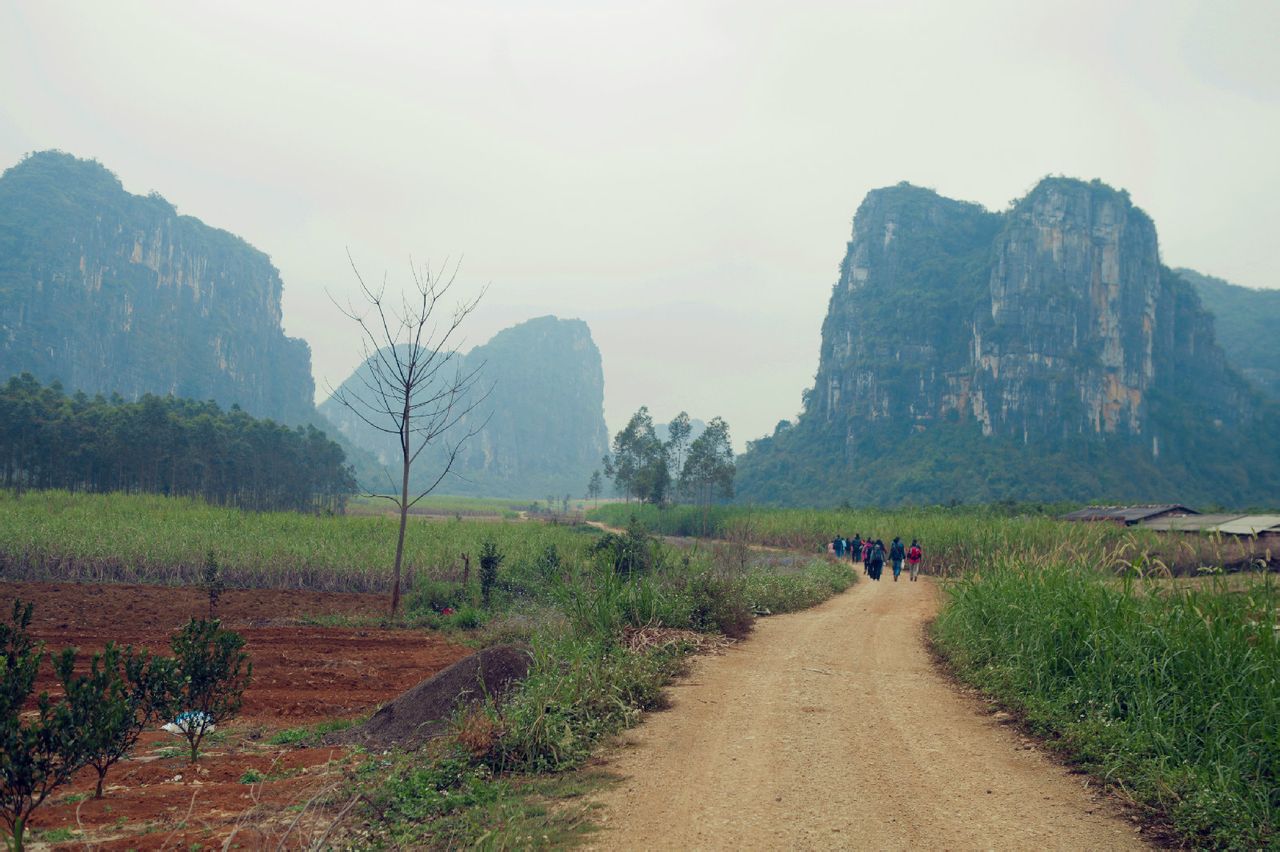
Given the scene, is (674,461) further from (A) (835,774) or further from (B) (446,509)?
(A) (835,774)

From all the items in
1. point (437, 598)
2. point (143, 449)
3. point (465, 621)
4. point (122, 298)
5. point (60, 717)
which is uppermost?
point (122, 298)

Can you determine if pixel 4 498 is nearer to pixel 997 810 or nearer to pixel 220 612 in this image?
pixel 220 612

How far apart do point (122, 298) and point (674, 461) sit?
144 metres

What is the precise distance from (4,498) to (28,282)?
5584 inches

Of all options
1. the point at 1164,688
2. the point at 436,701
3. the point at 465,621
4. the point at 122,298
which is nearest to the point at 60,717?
the point at 436,701

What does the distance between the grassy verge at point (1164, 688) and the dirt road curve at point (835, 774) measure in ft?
1.39

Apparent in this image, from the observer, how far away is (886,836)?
4.85 meters

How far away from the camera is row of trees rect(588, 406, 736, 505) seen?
62031 millimetres

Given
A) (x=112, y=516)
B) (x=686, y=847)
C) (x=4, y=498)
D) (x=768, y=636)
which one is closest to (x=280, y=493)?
(x=4, y=498)

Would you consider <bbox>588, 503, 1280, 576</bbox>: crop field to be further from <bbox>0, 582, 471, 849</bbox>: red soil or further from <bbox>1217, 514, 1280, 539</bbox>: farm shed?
<bbox>0, 582, 471, 849</bbox>: red soil

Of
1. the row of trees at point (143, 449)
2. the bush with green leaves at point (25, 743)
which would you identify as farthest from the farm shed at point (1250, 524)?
the row of trees at point (143, 449)

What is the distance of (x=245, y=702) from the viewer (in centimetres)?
899

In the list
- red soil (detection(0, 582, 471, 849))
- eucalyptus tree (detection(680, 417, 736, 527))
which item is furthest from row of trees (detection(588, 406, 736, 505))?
red soil (detection(0, 582, 471, 849))

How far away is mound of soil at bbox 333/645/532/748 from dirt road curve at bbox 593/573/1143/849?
5.71 ft
